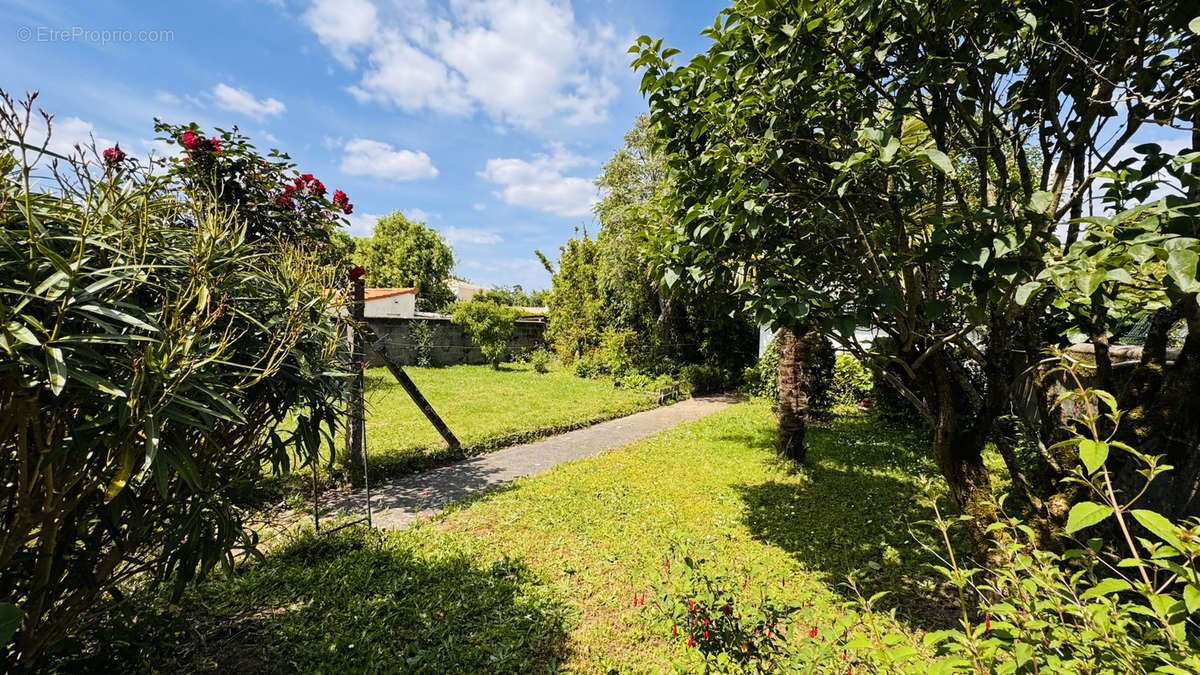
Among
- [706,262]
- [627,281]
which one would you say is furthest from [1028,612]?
[627,281]

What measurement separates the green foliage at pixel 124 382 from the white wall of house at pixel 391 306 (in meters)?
23.6

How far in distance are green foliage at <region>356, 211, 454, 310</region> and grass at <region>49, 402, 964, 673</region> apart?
1378 inches

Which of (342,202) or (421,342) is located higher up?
(342,202)

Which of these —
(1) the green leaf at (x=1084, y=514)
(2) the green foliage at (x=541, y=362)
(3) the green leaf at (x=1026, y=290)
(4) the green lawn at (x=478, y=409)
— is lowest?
(4) the green lawn at (x=478, y=409)

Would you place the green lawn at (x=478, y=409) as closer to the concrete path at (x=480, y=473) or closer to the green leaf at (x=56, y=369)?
the concrete path at (x=480, y=473)

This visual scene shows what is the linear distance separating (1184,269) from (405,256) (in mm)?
40487

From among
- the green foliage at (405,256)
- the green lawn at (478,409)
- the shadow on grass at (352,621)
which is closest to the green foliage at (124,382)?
the shadow on grass at (352,621)

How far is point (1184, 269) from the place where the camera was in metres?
1.33

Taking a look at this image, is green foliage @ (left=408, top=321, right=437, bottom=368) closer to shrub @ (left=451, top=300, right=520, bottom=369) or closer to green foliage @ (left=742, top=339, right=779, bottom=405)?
shrub @ (left=451, top=300, right=520, bottom=369)

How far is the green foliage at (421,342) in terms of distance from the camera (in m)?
16.8

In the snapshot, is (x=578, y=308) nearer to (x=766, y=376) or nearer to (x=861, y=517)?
(x=766, y=376)

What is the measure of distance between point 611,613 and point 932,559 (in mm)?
3290

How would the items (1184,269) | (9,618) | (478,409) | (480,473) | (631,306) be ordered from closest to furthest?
(9,618)
(1184,269)
(480,473)
(478,409)
(631,306)

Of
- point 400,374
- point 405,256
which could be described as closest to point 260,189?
point 400,374
